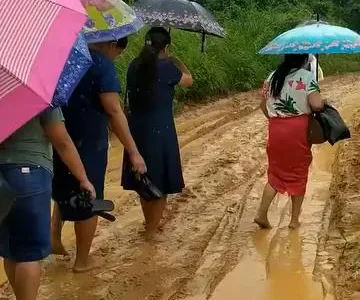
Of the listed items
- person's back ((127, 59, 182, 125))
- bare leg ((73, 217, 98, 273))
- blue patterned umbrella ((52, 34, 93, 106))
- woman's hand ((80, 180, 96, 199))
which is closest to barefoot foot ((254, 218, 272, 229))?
person's back ((127, 59, 182, 125))

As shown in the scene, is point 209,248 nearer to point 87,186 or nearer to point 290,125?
point 290,125

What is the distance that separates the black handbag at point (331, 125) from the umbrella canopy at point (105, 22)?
1853 millimetres

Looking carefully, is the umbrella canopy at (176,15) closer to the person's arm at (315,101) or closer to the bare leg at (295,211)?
the person's arm at (315,101)

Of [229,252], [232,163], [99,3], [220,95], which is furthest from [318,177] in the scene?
[220,95]

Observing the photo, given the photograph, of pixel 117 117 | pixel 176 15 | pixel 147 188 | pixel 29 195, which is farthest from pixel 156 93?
pixel 29 195

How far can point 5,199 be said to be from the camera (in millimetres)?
3393

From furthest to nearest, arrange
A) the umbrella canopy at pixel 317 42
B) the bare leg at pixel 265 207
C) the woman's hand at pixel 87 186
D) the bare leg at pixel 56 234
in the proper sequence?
the bare leg at pixel 265 207 → the umbrella canopy at pixel 317 42 → the bare leg at pixel 56 234 → the woman's hand at pixel 87 186

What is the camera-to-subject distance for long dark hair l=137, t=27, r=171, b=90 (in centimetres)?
575

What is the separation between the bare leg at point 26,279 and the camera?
12.2 ft

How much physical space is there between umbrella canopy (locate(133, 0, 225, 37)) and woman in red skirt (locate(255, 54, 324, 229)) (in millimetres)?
685

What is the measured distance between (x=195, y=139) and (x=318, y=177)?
319 centimetres

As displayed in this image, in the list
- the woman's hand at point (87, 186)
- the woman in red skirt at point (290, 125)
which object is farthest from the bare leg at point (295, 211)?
the woman's hand at point (87, 186)

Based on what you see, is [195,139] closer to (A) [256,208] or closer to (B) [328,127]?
(A) [256,208]

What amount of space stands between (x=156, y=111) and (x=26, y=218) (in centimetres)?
244
